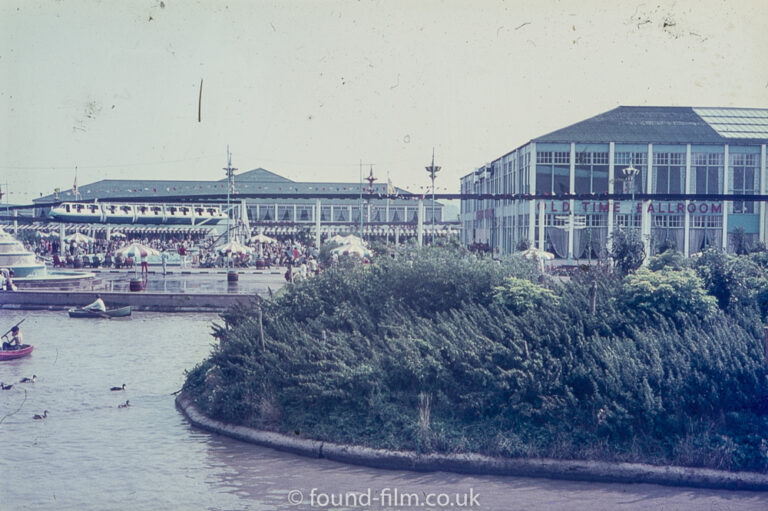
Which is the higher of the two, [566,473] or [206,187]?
[206,187]

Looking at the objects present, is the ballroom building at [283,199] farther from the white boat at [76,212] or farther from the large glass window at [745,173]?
the large glass window at [745,173]

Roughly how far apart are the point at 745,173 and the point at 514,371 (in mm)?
49876

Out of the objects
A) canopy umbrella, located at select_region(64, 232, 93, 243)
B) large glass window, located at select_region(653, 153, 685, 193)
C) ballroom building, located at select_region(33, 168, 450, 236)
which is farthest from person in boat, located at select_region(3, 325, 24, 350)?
ballroom building, located at select_region(33, 168, 450, 236)

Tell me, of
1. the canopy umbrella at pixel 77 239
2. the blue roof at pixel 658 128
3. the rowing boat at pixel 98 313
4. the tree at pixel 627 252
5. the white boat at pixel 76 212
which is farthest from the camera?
the white boat at pixel 76 212

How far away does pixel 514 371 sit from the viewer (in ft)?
34.6

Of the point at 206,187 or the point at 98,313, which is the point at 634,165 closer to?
the point at 98,313

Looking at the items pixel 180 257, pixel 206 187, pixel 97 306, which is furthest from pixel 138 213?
pixel 97 306

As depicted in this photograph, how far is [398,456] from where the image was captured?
10.0 meters

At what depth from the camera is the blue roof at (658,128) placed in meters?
54.4
